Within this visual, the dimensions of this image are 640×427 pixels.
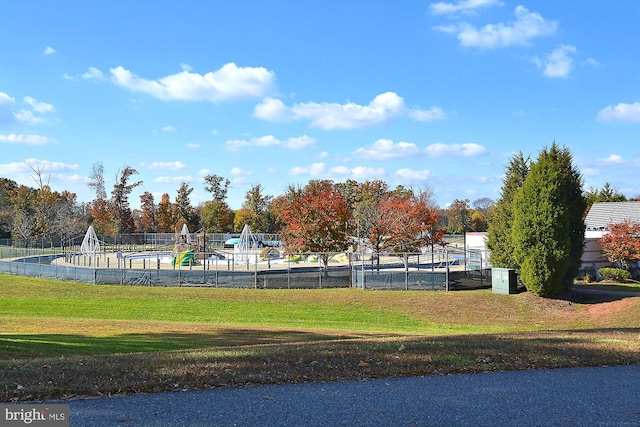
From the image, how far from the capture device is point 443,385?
6980 mm

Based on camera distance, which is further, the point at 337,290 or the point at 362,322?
the point at 337,290

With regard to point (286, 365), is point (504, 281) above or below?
below

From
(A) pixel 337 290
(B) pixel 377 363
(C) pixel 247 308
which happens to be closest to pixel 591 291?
(A) pixel 337 290

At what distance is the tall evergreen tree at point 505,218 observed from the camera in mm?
28123

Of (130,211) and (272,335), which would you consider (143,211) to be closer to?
(130,211)

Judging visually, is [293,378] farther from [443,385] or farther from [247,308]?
[247,308]

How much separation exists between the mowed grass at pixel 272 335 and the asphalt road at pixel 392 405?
0.48 metres

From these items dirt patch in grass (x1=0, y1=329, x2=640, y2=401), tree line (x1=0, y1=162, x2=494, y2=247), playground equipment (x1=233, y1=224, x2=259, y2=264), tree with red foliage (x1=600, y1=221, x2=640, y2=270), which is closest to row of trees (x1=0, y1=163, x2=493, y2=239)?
tree line (x1=0, y1=162, x2=494, y2=247)

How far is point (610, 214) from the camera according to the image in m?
41.0

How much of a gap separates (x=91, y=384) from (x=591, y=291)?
1063 inches

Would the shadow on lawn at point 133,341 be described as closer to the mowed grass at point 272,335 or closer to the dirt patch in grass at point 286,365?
the mowed grass at point 272,335

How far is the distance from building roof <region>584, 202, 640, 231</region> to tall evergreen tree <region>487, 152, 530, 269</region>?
13813 mm

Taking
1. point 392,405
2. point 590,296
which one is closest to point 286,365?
point 392,405

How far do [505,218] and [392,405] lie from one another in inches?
948
